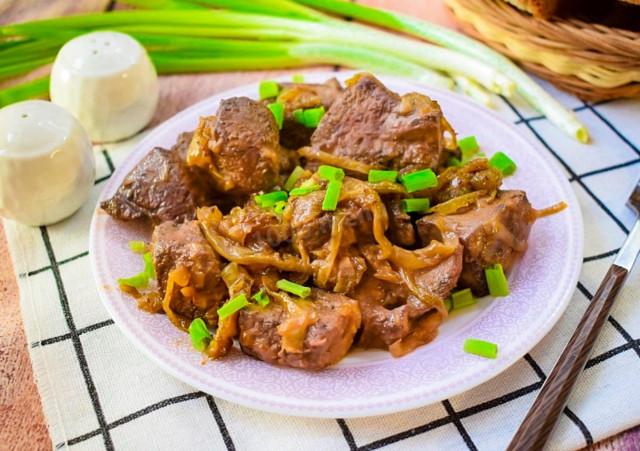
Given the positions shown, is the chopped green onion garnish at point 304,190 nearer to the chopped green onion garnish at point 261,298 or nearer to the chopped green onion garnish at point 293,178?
the chopped green onion garnish at point 293,178

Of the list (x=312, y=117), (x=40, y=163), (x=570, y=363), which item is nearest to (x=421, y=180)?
(x=312, y=117)

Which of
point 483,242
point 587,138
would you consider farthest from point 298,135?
point 587,138

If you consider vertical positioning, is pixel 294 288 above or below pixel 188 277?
above

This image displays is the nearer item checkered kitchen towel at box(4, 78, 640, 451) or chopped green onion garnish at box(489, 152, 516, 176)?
checkered kitchen towel at box(4, 78, 640, 451)

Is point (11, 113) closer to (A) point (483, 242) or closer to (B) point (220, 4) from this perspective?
(B) point (220, 4)

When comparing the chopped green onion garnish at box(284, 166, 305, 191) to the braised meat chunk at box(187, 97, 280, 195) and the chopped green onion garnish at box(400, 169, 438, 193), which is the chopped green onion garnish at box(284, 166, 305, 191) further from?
the chopped green onion garnish at box(400, 169, 438, 193)

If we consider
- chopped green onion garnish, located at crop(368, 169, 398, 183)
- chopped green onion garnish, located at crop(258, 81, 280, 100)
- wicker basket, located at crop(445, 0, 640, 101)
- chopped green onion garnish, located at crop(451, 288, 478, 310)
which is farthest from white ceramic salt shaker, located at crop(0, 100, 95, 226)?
wicker basket, located at crop(445, 0, 640, 101)

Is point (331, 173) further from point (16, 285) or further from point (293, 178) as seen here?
point (16, 285)
